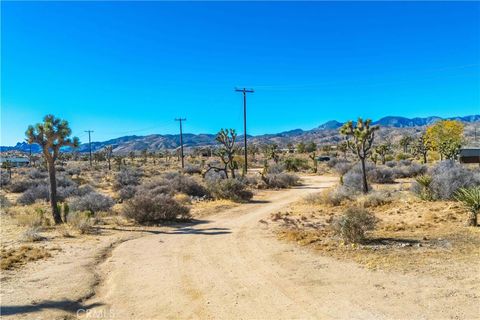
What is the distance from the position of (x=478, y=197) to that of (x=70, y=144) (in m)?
14.8

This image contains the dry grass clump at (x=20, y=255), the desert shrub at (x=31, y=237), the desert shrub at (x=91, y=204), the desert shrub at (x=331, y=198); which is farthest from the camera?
the desert shrub at (x=331, y=198)

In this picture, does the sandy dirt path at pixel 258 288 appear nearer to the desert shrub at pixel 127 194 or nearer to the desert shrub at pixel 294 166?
the desert shrub at pixel 127 194

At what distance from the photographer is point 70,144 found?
50.2 feet

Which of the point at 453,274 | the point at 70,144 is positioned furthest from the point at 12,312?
the point at 70,144

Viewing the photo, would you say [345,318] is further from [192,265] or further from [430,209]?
[430,209]

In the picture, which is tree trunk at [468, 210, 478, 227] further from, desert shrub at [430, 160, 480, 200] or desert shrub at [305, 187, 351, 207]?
desert shrub at [305, 187, 351, 207]

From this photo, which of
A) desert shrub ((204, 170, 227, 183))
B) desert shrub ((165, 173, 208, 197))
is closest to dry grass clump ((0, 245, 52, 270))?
desert shrub ((165, 173, 208, 197))

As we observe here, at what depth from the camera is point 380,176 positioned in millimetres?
28344

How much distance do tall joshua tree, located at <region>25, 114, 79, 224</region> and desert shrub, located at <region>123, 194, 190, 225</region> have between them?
9.02 feet

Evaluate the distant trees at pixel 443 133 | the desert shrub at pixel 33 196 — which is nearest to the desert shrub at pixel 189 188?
the desert shrub at pixel 33 196

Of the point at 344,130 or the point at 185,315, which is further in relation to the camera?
the point at 344,130

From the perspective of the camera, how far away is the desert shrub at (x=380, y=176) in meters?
28.0

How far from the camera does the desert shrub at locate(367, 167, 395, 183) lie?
2802cm

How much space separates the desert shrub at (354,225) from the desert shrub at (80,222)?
27.4ft
